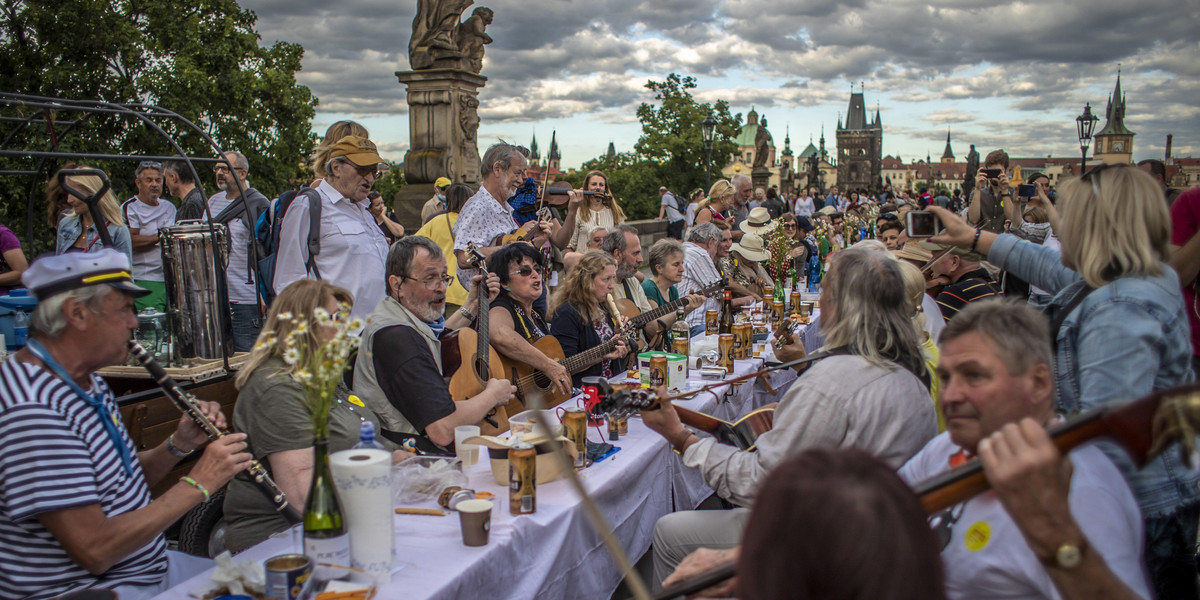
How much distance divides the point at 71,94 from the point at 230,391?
514 inches

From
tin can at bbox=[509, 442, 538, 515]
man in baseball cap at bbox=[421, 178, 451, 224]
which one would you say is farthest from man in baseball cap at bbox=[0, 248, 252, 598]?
man in baseball cap at bbox=[421, 178, 451, 224]

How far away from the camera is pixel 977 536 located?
5.87 ft

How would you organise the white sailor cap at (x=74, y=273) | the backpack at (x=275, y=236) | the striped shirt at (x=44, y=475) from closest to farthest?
the striped shirt at (x=44, y=475) < the white sailor cap at (x=74, y=273) < the backpack at (x=275, y=236)

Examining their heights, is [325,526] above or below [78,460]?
below

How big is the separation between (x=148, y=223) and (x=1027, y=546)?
606 centimetres

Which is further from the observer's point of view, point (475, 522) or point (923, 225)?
point (923, 225)

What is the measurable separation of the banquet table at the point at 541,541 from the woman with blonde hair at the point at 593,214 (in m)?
3.95

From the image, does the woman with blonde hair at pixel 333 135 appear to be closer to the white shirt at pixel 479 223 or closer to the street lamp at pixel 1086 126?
the white shirt at pixel 479 223

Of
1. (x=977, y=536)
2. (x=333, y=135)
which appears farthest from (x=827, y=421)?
(x=333, y=135)

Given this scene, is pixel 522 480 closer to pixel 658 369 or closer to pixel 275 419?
pixel 275 419

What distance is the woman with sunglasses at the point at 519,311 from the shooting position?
4062 millimetres

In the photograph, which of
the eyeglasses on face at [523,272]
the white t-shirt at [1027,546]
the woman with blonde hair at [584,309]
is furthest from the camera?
the woman with blonde hair at [584,309]

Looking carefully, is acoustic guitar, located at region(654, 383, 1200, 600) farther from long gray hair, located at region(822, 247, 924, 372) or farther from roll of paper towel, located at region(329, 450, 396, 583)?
long gray hair, located at region(822, 247, 924, 372)

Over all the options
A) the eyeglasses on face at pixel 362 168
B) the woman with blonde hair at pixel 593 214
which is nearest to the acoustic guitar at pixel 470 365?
the eyeglasses on face at pixel 362 168
